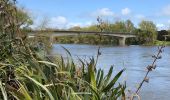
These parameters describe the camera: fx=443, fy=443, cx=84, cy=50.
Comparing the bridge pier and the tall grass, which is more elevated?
the tall grass

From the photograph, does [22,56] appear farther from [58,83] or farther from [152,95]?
[152,95]

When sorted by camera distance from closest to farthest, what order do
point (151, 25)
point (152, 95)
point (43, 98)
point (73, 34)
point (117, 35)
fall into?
point (43, 98) → point (152, 95) → point (73, 34) → point (117, 35) → point (151, 25)

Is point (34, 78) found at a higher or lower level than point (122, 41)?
higher

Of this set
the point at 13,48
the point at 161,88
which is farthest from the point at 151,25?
the point at 13,48

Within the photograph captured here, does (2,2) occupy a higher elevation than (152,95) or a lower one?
higher

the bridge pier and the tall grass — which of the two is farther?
the bridge pier

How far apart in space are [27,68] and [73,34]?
6582 cm

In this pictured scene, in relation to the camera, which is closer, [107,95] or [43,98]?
[43,98]

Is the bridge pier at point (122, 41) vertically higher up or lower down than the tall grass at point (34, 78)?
lower down

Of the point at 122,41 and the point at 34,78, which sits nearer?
the point at 34,78

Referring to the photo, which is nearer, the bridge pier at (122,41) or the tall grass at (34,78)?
the tall grass at (34,78)

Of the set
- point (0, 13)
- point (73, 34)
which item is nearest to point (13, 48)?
point (0, 13)

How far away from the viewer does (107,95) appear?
5.12 m

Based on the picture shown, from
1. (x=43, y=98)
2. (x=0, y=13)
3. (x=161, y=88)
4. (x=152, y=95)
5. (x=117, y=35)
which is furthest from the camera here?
(x=117, y=35)
